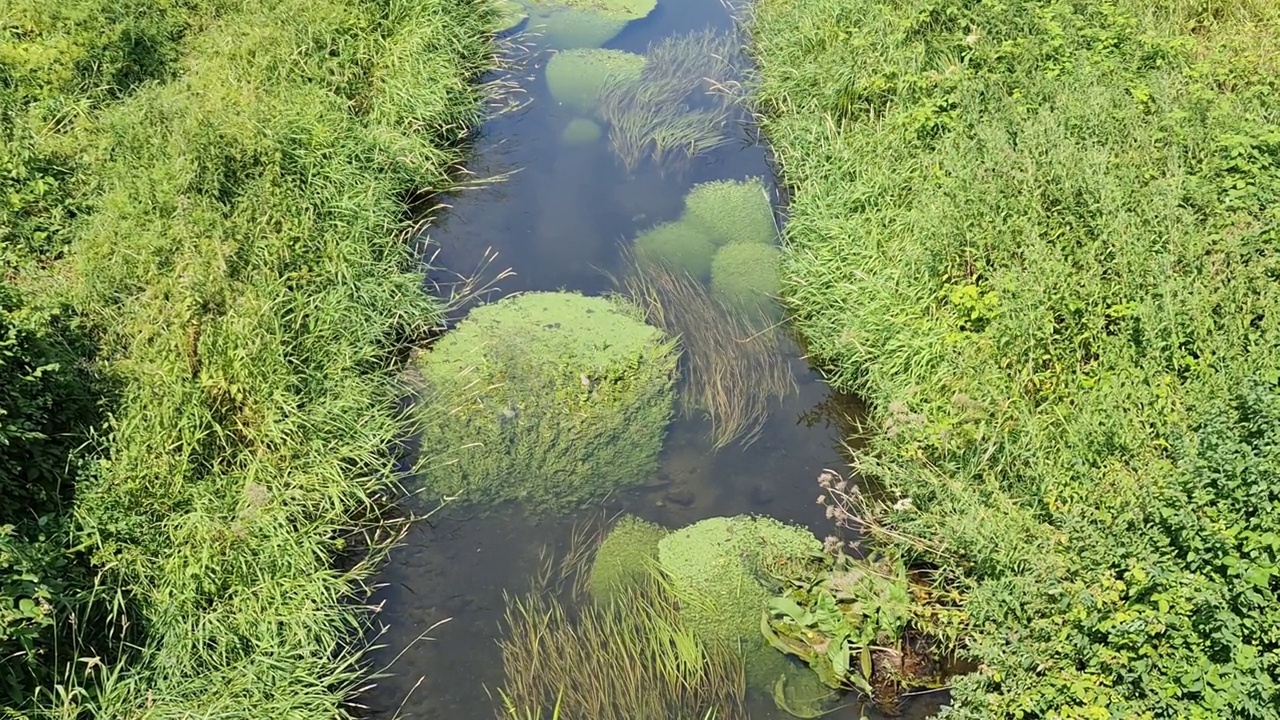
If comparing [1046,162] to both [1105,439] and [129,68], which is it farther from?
[129,68]

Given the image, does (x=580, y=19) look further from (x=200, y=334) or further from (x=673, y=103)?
(x=200, y=334)

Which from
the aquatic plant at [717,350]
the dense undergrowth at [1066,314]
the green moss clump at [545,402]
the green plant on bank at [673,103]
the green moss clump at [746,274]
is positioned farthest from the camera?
the green plant on bank at [673,103]

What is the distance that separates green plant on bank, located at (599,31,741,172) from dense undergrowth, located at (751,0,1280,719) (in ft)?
2.36

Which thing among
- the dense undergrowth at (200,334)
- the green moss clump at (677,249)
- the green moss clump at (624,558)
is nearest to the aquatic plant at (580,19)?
the dense undergrowth at (200,334)

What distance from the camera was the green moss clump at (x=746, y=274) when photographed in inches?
227

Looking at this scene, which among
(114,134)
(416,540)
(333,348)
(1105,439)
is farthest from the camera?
(114,134)

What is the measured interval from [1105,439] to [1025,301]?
823 millimetres

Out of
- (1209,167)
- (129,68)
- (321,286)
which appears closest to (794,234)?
(1209,167)

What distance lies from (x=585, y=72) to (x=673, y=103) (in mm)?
878

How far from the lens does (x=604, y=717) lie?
3602 mm

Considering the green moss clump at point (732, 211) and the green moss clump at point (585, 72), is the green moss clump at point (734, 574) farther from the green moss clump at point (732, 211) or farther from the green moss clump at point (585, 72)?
the green moss clump at point (585, 72)

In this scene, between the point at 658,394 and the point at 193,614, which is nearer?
the point at 193,614

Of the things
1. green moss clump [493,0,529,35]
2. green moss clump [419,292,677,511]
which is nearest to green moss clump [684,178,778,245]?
green moss clump [419,292,677,511]

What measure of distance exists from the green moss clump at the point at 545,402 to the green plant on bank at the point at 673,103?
80.4 inches
